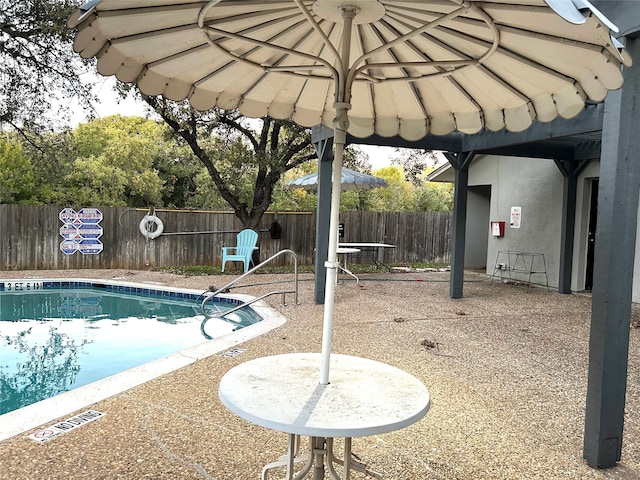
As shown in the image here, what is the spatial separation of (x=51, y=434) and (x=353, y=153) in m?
11.4

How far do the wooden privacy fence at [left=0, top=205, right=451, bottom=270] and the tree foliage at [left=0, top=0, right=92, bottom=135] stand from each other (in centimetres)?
226

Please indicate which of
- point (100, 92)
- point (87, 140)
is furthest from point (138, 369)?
point (87, 140)

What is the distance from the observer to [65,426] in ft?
9.18

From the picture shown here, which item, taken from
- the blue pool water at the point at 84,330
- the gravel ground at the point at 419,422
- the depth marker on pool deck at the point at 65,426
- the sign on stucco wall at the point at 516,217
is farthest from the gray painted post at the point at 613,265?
the sign on stucco wall at the point at 516,217

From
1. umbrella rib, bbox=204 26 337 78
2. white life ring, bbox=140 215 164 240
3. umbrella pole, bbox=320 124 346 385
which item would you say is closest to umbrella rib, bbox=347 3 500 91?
umbrella rib, bbox=204 26 337 78

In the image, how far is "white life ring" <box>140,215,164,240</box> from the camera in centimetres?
1119

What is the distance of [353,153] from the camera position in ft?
43.5

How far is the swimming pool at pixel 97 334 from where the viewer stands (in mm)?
4156

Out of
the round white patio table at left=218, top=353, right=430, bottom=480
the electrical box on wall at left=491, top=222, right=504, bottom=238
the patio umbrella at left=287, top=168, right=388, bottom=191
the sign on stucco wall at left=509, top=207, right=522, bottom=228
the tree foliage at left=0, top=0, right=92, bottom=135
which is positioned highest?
the tree foliage at left=0, top=0, right=92, bottom=135

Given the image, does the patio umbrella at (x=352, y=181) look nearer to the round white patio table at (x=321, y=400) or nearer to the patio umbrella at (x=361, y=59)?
the patio umbrella at (x=361, y=59)

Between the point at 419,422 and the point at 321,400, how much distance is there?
5.34 feet

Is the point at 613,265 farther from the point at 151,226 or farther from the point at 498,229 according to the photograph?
the point at 151,226

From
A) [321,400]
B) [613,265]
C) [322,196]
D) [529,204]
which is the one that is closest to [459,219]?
[322,196]

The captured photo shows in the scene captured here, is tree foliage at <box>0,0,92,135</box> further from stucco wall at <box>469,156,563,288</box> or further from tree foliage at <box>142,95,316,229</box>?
stucco wall at <box>469,156,563,288</box>
